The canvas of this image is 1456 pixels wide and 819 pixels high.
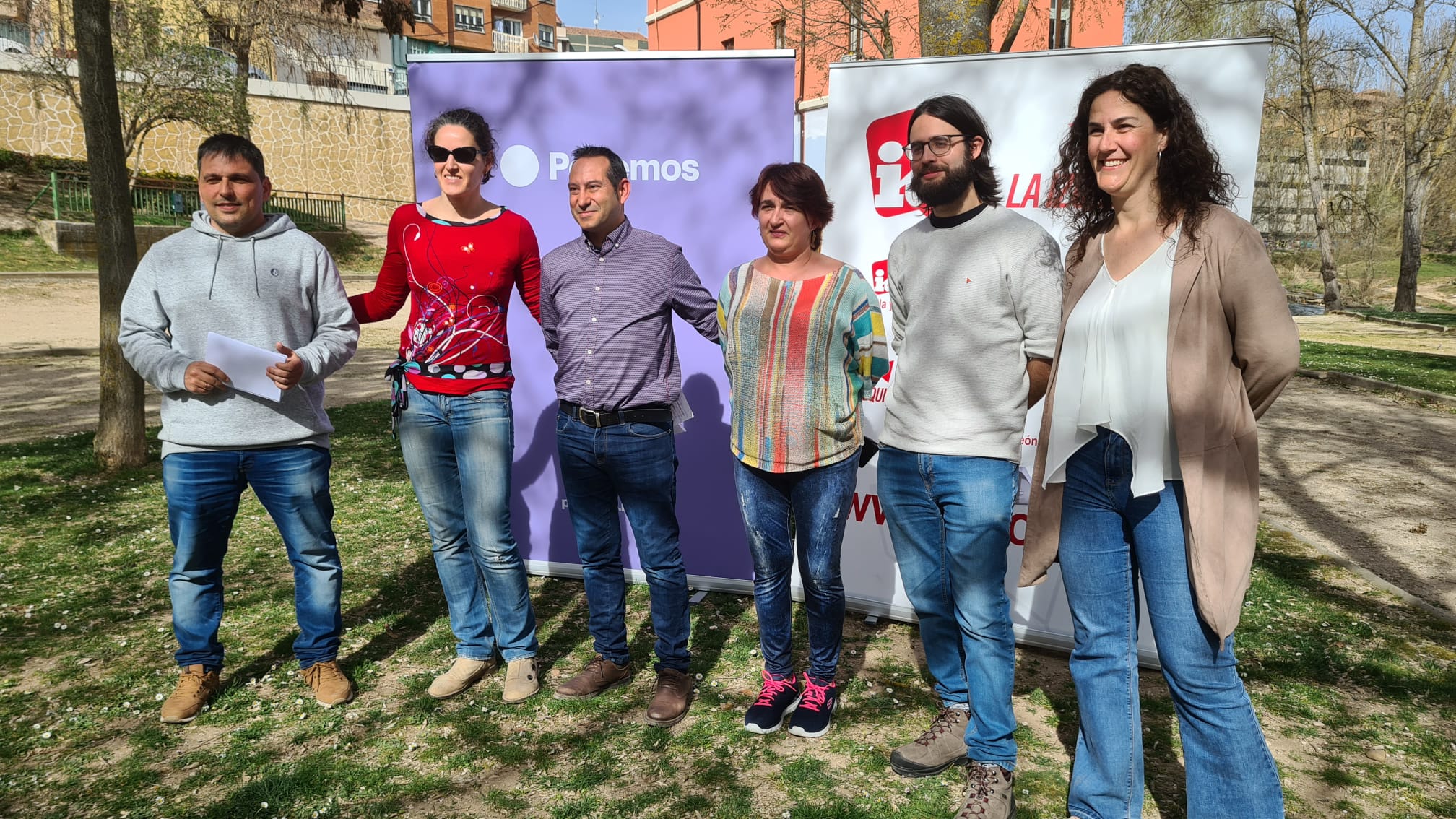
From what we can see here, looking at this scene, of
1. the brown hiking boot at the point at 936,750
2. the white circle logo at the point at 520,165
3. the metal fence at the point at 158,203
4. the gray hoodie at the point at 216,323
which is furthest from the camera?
the metal fence at the point at 158,203

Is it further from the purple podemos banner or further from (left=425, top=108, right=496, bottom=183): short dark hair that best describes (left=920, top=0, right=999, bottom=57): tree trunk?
(left=425, top=108, right=496, bottom=183): short dark hair

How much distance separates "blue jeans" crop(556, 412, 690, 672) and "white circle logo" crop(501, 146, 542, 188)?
1649 mm

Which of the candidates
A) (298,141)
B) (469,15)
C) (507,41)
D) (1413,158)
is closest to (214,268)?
(1413,158)

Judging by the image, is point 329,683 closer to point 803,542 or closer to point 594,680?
point 594,680

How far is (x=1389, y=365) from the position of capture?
13234mm

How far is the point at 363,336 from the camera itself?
15.3m

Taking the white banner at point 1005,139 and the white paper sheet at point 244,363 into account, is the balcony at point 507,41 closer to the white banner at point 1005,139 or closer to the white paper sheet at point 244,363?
the white banner at point 1005,139

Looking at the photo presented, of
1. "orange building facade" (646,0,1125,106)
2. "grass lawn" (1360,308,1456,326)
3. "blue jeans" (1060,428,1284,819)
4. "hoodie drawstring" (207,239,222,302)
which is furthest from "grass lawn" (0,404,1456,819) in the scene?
→ "grass lawn" (1360,308,1456,326)

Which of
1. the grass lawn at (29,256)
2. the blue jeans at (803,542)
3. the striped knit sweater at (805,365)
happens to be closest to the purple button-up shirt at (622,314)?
the striped knit sweater at (805,365)

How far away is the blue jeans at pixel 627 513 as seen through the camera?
3066 mm

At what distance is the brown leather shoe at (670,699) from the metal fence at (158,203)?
18.9 m

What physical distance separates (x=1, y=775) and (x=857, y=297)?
312 cm

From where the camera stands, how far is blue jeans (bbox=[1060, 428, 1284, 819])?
2104 mm

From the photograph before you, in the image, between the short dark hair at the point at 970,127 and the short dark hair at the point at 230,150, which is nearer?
the short dark hair at the point at 970,127
